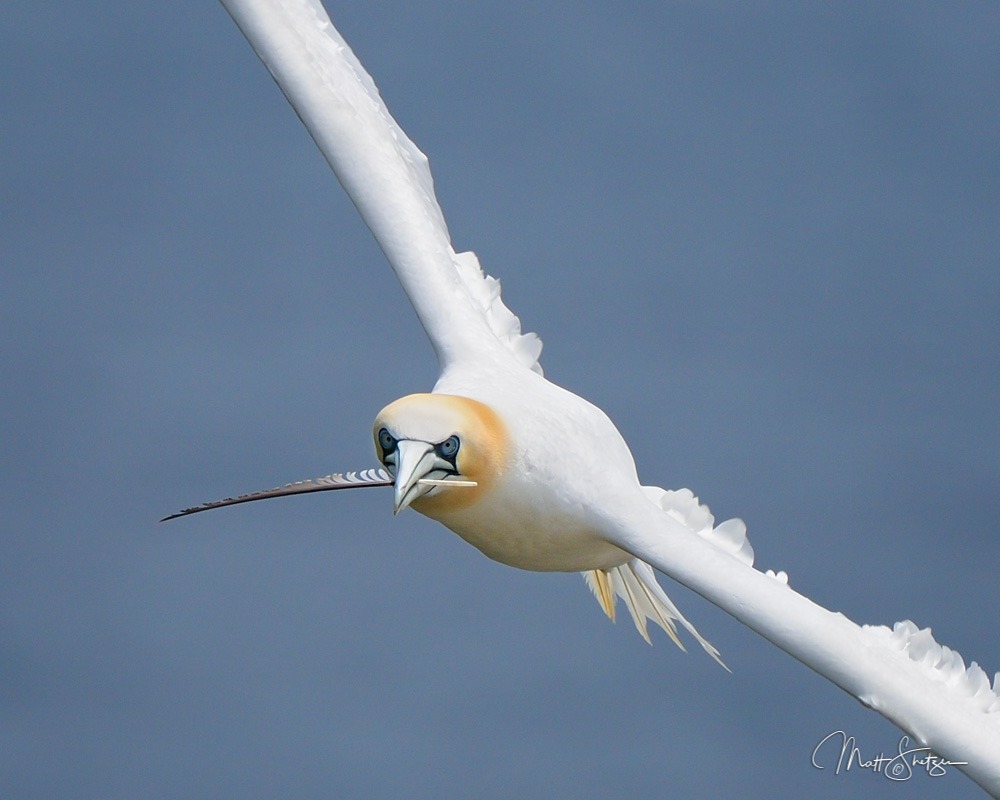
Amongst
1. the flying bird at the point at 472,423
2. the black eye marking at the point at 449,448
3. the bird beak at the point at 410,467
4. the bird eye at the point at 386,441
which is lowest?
the bird beak at the point at 410,467

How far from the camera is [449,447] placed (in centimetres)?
1239

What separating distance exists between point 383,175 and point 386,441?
8.28ft

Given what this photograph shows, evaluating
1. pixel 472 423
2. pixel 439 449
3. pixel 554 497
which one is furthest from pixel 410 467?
pixel 554 497

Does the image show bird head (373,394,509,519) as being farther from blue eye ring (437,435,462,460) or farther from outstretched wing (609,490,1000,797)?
outstretched wing (609,490,1000,797)

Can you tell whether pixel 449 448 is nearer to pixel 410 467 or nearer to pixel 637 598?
pixel 410 467

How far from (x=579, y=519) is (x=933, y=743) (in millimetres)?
2001

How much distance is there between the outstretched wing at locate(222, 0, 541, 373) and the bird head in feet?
4.09

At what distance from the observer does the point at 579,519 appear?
42.8 ft

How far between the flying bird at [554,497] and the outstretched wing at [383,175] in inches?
0.5

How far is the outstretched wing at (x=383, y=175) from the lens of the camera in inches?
→ 555

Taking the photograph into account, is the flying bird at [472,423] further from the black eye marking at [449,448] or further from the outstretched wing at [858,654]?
the outstretched wing at [858,654]

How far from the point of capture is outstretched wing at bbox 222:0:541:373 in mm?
14086

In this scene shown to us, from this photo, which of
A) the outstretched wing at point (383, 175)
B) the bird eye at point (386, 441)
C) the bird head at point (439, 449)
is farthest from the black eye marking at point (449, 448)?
the outstretched wing at point (383, 175)

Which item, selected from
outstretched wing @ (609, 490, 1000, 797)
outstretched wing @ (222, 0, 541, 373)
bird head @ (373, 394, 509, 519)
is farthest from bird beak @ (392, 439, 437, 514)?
outstretched wing @ (222, 0, 541, 373)
